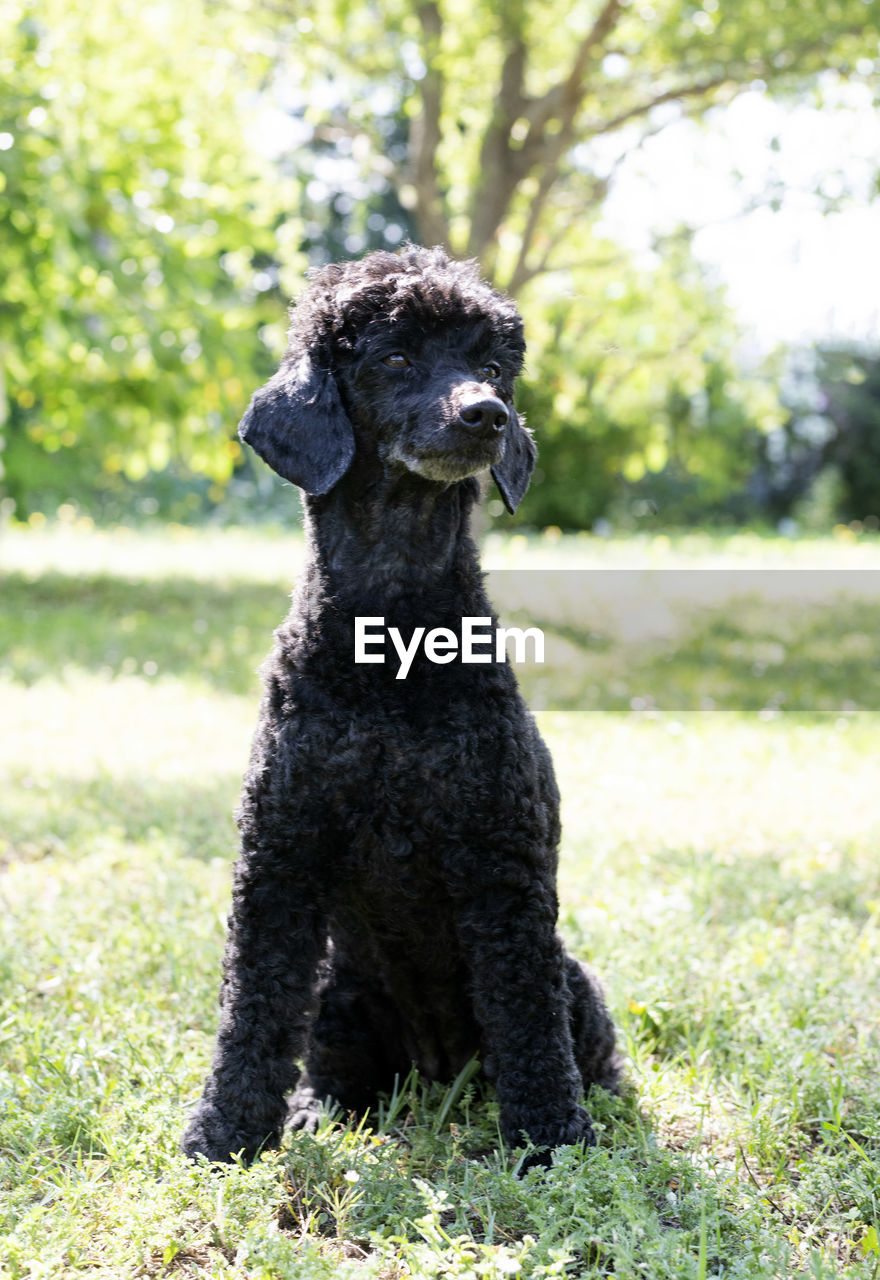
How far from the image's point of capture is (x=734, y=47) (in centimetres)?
884

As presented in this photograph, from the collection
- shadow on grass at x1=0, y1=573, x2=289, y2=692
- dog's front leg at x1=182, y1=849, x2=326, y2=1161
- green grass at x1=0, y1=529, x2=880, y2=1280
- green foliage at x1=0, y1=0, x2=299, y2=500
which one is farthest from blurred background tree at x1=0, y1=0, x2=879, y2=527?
dog's front leg at x1=182, y1=849, x2=326, y2=1161

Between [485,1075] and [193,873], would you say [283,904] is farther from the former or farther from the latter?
[193,873]

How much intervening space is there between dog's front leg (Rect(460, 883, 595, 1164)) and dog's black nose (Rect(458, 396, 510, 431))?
887 mm

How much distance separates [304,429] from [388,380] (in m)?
0.19

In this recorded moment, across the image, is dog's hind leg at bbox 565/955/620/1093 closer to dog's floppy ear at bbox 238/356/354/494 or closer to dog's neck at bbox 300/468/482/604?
dog's neck at bbox 300/468/482/604

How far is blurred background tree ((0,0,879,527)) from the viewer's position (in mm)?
9203

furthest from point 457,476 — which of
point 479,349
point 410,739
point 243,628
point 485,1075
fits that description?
point 243,628

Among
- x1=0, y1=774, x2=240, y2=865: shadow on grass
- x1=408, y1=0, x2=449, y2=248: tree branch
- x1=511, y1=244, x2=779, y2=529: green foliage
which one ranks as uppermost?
x1=408, y1=0, x2=449, y2=248: tree branch

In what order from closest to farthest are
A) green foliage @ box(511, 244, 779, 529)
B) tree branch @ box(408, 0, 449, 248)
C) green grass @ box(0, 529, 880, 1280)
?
green grass @ box(0, 529, 880, 1280), tree branch @ box(408, 0, 449, 248), green foliage @ box(511, 244, 779, 529)

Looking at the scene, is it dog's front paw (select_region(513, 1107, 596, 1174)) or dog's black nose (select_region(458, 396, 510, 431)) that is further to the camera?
dog's front paw (select_region(513, 1107, 596, 1174))

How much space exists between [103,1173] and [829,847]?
10.2ft

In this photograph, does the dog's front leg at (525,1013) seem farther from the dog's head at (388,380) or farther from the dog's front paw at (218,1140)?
the dog's head at (388,380)

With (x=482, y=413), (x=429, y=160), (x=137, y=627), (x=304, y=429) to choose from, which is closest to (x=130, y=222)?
(x=429, y=160)

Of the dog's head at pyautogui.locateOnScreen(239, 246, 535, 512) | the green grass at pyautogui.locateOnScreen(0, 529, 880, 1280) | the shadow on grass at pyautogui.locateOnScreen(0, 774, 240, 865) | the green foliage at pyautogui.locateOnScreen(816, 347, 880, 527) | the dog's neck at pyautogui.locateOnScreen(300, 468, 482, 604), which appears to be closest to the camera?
the green grass at pyautogui.locateOnScreen(0, 529, 880, 1280)
